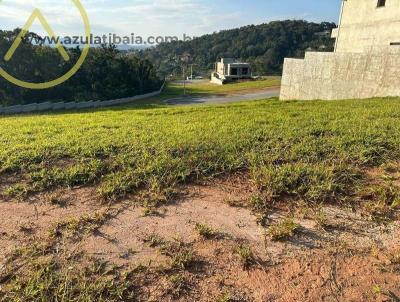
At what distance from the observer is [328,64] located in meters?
9.88

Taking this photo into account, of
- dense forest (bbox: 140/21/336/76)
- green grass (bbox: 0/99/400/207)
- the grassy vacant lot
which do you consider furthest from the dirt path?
dense forest (bbox: 140/21/336/76)

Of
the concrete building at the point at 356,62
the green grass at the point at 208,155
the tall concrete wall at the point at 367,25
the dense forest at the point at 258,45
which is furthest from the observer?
the dense forest at the point at 258,45

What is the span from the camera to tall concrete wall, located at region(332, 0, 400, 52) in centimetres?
1036

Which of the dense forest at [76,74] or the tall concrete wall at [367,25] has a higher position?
the tall concrete wall at [367,25]

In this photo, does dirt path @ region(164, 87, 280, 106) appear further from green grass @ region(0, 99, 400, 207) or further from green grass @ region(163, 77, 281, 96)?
green grass @ region(0, 99, 400, 207)

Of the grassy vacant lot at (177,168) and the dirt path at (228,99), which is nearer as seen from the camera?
the grassy vacant lot at (177,168)

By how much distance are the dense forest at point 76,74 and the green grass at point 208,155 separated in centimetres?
2486

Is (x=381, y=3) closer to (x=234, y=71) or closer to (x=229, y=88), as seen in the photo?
(x=229, y=88)

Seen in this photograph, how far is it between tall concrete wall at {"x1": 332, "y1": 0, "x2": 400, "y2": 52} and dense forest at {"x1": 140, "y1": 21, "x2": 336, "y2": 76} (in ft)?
142

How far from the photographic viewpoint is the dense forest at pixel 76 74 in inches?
1055

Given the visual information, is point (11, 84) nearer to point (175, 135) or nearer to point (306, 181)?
point (175, 135)

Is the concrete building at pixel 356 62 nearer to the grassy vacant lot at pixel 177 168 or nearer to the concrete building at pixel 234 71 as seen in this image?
the grassy vacant lot at pixel 177 168

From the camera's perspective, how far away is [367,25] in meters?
11.6

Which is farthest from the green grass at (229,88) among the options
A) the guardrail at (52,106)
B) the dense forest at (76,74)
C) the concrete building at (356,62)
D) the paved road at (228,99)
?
the concrete building at (356,62)
